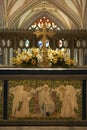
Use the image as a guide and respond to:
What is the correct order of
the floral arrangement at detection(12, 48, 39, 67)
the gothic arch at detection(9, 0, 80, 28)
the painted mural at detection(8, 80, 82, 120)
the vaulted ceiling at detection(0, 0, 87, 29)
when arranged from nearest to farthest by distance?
the painted mural at detection(8, 80, 82, 120), the floral arrangement at detection(12, 48, 39, 67), the vaulted ceiling at detection(0, 0, 87, 29), the gothic arch at detection(9, 0, 80, 28)

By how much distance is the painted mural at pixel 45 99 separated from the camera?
6.61m

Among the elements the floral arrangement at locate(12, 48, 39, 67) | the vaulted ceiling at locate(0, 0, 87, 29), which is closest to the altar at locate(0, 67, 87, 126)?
the floral arrangement at locate(12, 48, 39, 67)

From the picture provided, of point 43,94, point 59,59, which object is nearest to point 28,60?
point 59,59

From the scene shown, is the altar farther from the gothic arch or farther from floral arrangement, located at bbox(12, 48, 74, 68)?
the gothic arch

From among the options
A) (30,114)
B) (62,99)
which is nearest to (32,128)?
(30,114)

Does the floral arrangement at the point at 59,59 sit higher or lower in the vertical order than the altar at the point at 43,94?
higher

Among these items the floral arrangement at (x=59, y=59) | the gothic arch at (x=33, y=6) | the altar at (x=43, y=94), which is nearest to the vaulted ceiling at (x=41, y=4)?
the gothic arch at (x=33, y=6)

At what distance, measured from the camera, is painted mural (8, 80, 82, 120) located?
6609 millimetres

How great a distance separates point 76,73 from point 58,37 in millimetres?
4387

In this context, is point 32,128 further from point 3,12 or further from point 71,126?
point 3,12

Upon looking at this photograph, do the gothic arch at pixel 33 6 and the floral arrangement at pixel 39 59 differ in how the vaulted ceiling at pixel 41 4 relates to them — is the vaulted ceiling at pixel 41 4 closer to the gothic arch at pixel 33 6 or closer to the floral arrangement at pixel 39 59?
the gothic arch at pixel 33 6

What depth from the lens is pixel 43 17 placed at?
31.5 metres

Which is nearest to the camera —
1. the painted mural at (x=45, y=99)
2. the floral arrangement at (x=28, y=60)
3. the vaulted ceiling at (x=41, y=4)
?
the painted mural at (x=45, y=99)

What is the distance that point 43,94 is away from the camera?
21.9 ft
